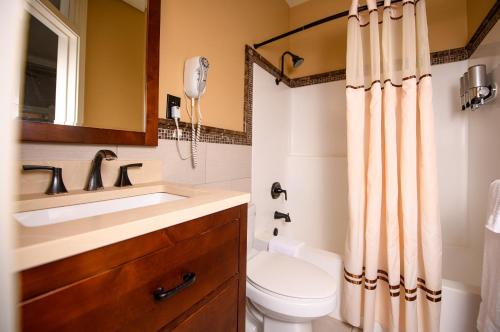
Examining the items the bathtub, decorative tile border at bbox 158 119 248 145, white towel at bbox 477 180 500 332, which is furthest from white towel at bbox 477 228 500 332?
decorative tile border at bbox 158 119 248 145

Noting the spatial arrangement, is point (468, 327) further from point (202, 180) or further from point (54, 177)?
point (54, 177)

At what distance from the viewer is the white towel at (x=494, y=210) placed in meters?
0.78

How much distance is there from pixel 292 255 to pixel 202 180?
72 centimetres

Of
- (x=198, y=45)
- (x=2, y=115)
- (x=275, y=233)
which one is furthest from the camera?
(x=275, y=233)

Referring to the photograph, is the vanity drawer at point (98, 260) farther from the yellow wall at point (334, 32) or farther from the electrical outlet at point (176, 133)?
the yellow wall at point (334, 32)

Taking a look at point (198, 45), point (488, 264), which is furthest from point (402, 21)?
point (488, 264)

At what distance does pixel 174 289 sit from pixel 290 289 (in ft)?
2.12

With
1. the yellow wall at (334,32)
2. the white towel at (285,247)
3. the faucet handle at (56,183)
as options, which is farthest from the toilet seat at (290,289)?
the yellow wall at (334,32)

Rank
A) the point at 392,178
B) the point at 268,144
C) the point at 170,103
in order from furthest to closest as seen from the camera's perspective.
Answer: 1. the point at 268,144
2. the point at 392,178
3. the point at 170,103

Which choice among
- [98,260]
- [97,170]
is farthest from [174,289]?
[97,170]

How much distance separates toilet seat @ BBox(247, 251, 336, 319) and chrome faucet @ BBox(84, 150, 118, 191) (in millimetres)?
778

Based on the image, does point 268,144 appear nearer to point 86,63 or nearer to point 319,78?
point 319,78

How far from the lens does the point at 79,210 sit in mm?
666

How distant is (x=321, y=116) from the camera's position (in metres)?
1.99
